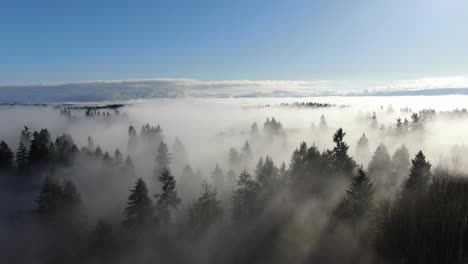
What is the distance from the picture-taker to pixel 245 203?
204ft

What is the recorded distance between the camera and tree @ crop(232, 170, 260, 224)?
6184 centimetres

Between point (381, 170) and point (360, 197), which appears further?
point (381, 170)

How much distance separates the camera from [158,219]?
58.1m

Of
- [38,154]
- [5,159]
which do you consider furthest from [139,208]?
[5,159]

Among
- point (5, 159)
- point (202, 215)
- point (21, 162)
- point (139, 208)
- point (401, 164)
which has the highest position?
point (401, 164)

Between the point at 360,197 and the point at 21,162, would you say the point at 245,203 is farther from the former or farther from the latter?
the point at 21,162

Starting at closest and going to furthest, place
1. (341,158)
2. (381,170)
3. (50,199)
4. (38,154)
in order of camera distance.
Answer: (50,199) < (341,158) < (381,170) < (38,154)

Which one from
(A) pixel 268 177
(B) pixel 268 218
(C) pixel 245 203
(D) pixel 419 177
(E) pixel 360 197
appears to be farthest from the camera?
(A) pixel 268 177

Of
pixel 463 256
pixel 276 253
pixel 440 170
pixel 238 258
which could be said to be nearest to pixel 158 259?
pixel 238 258

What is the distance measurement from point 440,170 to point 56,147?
11119 cm

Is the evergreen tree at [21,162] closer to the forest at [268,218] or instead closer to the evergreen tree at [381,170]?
the forest at [268,218]

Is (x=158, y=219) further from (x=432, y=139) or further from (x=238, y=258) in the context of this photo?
(x=432, y=139)

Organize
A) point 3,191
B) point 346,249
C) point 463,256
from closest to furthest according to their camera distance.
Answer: point 463,256, point 346,249, point 3,191

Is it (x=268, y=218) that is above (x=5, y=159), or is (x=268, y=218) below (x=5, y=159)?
below
